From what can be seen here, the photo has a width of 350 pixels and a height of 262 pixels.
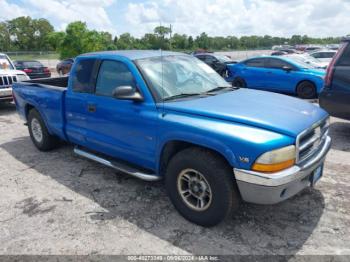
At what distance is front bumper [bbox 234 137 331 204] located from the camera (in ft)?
9.21

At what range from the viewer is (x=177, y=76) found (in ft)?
13.2

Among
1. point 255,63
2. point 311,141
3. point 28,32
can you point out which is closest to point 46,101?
point 311,141

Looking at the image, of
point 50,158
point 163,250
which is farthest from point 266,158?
point 50,158

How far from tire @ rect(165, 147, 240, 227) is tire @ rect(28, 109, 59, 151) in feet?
10.3

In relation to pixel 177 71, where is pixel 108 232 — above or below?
below

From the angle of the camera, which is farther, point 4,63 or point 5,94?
point 4,63

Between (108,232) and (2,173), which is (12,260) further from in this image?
(2,173)

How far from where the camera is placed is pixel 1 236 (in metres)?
3.40

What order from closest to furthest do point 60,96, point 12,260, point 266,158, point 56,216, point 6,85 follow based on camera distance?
1. point 266,158
2. point 12,260
3. point 56,216
4. point 60,96
5. point 6,85

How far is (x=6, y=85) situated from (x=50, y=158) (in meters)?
5.25

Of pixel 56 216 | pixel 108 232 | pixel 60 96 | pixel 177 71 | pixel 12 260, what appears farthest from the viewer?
pixel 60 96

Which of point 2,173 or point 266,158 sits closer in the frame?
point 266,158

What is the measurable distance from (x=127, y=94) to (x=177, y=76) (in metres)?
0.74

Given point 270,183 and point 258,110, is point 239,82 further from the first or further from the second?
point 270,183
